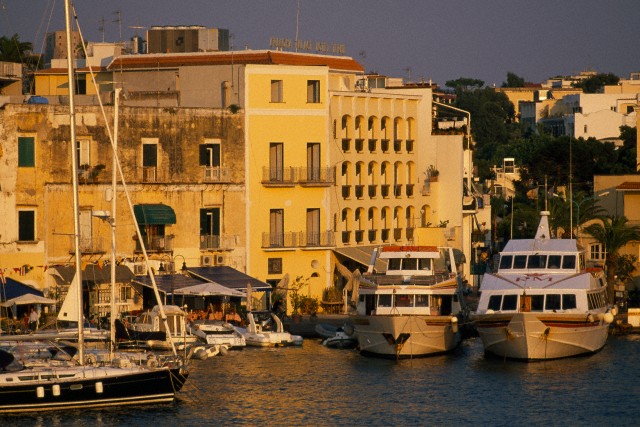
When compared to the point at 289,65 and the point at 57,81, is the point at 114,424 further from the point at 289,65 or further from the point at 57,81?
the point at 57,81

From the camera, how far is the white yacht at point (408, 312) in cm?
7031

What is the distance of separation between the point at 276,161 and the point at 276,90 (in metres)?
3.92

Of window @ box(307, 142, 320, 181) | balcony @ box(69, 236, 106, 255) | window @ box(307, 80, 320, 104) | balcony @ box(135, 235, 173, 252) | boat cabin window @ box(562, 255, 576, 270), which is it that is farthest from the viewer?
window @ box(307, 142, 320, 181)

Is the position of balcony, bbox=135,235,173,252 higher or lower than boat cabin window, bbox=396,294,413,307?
higher

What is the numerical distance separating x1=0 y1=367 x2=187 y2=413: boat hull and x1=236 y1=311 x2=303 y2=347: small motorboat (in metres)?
16.8

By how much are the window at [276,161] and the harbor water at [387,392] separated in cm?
1591

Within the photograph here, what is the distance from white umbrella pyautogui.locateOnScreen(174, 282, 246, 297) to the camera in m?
77.8

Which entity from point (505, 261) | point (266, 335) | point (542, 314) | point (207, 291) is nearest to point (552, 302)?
point (542, 314)

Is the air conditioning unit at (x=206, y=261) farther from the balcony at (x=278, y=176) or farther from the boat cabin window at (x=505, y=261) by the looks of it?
the boat cabin window at (x=505, y=261)

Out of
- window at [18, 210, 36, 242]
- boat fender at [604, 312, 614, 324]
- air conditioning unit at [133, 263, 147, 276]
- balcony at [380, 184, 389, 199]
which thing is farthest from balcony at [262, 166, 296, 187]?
boat fender at [604, 312, 614, 324]

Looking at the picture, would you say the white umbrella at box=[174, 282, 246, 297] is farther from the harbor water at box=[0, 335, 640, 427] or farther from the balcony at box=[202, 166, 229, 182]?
the balcony at box=[202, 166, 229, 182]

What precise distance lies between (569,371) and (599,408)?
827 centimetres

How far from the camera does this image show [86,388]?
56062 mm

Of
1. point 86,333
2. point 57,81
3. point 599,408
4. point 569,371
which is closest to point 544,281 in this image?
point 569,371
